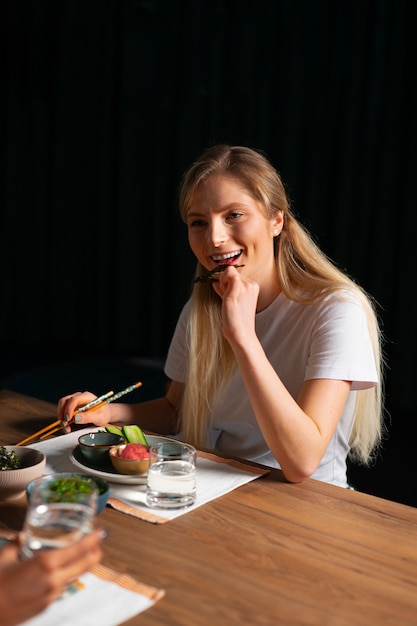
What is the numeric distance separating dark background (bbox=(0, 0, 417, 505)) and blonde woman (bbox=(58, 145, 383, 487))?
4.43ft

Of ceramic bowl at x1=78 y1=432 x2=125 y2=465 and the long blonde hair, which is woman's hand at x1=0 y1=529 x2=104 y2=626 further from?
the long blonde hair

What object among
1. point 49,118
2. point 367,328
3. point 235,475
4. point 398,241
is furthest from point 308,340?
point 49,118

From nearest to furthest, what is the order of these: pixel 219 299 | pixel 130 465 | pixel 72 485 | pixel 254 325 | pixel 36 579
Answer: pixel 36 579 → pixel 72 485 → pixel 130 465 → pixel 254 325 → pixel 219 299

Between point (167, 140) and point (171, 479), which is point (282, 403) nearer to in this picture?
point (171, 479)

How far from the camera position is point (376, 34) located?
3861mm

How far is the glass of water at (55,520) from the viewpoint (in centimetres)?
88

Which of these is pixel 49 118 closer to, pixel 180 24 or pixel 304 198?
pixel 180 24

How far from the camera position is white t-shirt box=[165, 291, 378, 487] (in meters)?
1.71

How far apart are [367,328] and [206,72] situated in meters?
3.17

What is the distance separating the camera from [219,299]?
2037 millimetres

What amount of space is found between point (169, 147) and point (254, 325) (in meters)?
3.18

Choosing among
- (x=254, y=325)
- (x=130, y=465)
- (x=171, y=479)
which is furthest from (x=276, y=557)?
(x=254, y=325)

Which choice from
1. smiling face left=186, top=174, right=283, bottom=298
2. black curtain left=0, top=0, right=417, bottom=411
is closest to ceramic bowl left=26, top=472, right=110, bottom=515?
smiling face left=186, top=174, right=283, bottom=298

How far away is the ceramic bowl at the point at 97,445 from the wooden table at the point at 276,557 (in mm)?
193
